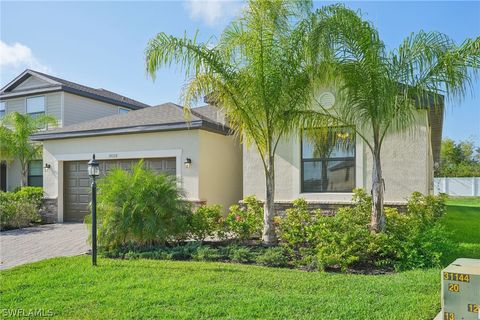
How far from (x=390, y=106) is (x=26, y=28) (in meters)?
10.3

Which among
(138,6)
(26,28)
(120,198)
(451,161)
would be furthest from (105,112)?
(451,161)

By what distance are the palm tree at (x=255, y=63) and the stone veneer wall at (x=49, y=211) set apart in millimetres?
8925

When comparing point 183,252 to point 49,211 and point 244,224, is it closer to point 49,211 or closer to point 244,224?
point 244,224

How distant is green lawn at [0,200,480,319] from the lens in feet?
14.4

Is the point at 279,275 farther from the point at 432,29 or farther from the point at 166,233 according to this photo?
the point at 432,29

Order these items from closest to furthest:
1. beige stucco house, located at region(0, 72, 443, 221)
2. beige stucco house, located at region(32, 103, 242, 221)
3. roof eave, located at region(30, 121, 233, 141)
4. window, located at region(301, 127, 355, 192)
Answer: beige stucco house, located at region(0, 72, 443, 221) < window, located at region(301, 127, 355, 192) < roof eave, located at region(30, 121, 233, 141) < beige stucco house, located at region(32, 103, 242, 221)

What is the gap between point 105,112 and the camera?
20.8m

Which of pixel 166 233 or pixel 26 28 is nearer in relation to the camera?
pixel 166 233

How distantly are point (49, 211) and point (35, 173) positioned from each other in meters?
4.54

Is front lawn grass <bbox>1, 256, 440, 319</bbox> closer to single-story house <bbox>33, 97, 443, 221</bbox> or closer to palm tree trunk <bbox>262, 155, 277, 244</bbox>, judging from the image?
palm tree trunk <bbox>262, 155, 277, 244</bbox>

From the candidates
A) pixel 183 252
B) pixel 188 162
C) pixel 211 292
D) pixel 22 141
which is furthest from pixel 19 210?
pixel 211 292

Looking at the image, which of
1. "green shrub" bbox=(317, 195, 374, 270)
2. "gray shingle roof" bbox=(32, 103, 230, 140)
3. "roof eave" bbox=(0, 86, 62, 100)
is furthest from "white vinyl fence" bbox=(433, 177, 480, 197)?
"roof eave" bbox=(0, 86, 62, 100)

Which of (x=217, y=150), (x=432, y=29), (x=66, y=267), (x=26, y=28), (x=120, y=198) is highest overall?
(x=26, y=28)

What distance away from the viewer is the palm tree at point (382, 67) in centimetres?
677
